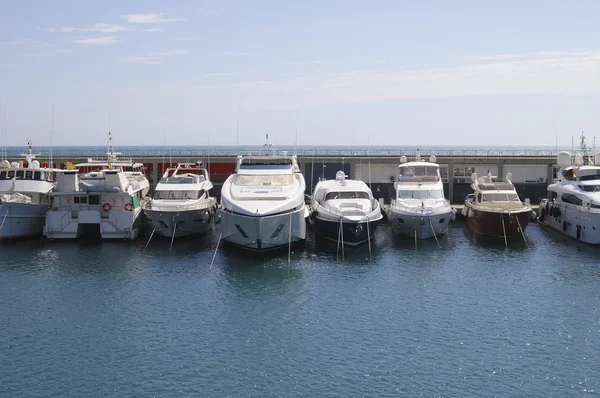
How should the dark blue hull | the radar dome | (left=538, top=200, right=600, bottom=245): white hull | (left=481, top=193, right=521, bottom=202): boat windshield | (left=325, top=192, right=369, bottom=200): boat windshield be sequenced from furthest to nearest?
the radar dome → (left=481, top=193, right=521, bottom=202): boat windshield → (left=325, top=192, right=369, bottom=200): boat windshield → (left=538, top=200, right=600, bottom=245): white hull → the dark blue hull

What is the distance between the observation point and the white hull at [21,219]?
140 feet

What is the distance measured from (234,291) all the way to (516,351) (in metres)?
13.6

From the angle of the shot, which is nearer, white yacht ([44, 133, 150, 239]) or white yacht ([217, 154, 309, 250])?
white yacht ([217, 154, 309, 250])

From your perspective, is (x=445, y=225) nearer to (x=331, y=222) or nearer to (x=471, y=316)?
(x=331, y=222)

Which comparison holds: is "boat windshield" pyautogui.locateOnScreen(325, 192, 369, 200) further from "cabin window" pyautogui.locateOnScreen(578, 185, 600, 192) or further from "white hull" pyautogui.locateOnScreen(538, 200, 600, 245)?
"cabin window" pyautogui.locateOnScreen(578, 185, 600, 192)

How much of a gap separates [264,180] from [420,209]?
1065 centimetres

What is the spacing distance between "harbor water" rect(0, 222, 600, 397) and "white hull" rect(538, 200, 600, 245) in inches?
61.4

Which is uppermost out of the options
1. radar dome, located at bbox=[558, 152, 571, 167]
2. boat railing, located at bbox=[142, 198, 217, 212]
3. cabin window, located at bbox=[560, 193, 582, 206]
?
radar dome, located at bbox=[558, 152, 571, 167]

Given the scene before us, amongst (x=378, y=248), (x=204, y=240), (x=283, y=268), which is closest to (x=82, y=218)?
(x=204, y=240)

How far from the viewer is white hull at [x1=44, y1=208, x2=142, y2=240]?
43.2 meters

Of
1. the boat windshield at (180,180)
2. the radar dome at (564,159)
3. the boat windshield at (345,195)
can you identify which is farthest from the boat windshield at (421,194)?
the boat windshield at (180,180)

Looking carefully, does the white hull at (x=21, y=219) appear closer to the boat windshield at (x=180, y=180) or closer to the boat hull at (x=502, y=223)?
the boat windshield at (x=180, y=180)

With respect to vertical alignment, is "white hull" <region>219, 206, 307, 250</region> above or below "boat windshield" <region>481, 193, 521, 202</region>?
below

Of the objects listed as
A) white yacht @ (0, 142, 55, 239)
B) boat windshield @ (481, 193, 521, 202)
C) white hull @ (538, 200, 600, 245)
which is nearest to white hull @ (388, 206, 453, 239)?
boat windshield @ (481, 193, 521, 202)
